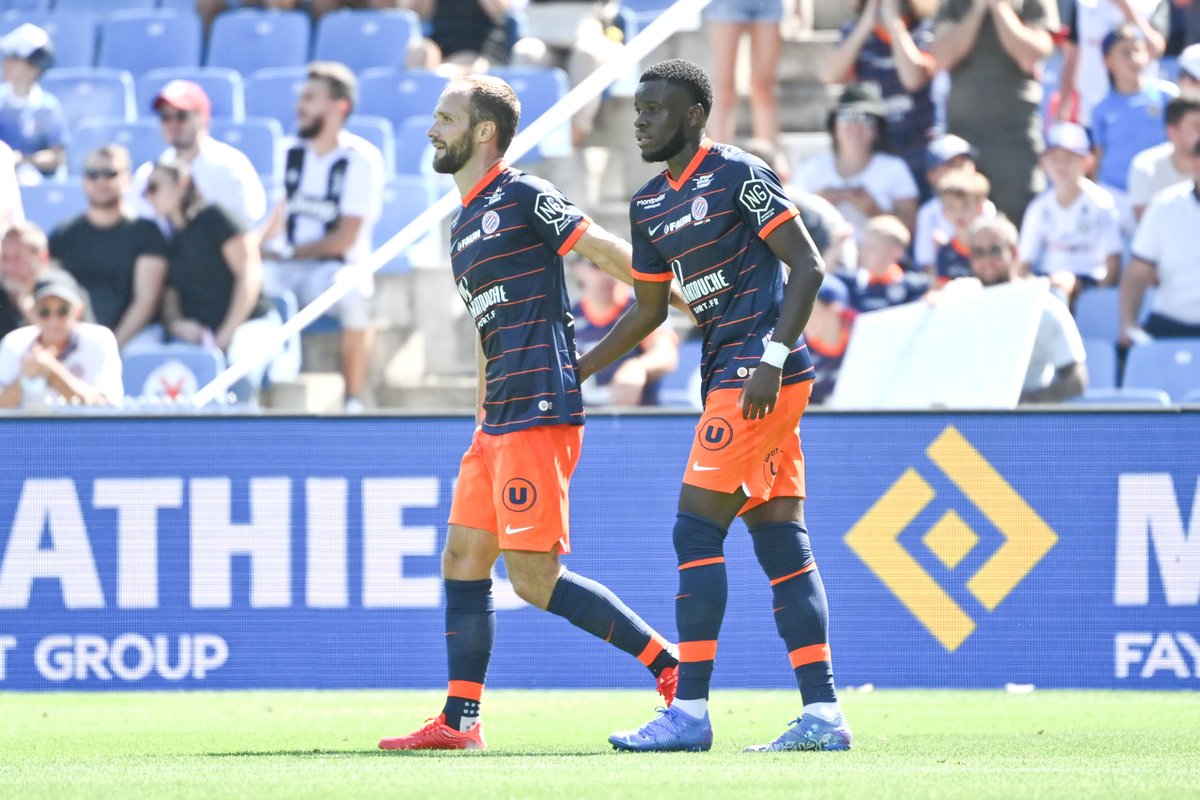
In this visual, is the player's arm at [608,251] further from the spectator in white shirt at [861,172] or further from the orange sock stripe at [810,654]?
the spectator in white shirt at [861,172]

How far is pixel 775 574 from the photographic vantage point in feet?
19.1

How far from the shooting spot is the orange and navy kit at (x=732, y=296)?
18.5ft

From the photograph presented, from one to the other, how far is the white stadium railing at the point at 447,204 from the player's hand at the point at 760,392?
489 cm

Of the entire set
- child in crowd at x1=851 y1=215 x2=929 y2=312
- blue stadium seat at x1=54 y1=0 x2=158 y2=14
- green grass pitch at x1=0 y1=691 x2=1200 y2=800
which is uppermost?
blue stadium seat at x1=54 y1=0 x2=158 y2=14

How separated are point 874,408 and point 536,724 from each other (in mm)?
2265

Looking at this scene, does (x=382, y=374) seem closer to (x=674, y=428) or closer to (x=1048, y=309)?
(x=674, y=428)

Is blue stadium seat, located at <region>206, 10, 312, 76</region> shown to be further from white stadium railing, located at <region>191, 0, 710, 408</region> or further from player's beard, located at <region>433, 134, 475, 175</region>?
player's beard, located at <region>433, 134, 475, 175</region>

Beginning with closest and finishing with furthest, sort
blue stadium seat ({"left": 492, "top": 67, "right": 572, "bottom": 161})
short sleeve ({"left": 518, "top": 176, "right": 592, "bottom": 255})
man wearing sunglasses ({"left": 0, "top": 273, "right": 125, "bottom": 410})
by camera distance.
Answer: short sleeve ({"left": 518, "top": 176, "right": 592, "bottom": 255}) < man wearing sunglasses ({"left": 0, "top": 273, "right": 125, "bottom": 410}) < blue stadium seat ({"left": 492, "top": 67, "right": 572, "bottom": 161})

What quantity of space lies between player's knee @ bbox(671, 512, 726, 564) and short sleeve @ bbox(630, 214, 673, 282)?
78cm

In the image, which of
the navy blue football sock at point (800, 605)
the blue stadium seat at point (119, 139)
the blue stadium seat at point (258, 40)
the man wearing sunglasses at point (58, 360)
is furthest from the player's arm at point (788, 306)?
the blue stadium seat at point (258, 40)

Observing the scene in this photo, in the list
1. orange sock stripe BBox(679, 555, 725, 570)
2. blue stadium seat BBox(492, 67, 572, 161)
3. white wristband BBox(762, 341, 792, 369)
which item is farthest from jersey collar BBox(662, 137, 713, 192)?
blue stadium seat BBox(492, 67, 572, 161)

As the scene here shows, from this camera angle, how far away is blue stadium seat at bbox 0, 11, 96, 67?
1455cm

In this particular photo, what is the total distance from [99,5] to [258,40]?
199 cm

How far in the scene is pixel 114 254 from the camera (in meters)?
11.2
